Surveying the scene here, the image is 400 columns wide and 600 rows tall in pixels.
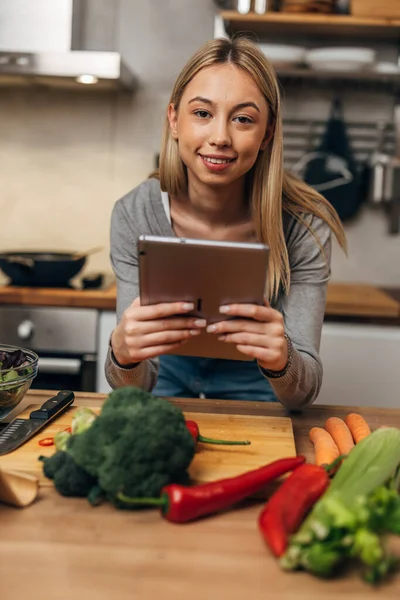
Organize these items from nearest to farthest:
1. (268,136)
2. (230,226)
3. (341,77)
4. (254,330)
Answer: (254,330), (268,136), (230,226), (341,77)

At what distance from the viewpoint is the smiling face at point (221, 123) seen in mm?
1470

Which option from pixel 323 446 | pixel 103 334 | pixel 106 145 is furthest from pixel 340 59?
pixel 323 446

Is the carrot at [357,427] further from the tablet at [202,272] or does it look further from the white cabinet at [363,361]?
the white cabinet at [363,361]

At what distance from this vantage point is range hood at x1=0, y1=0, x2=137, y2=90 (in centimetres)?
256

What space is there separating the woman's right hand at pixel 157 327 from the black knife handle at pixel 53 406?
6.0 inches

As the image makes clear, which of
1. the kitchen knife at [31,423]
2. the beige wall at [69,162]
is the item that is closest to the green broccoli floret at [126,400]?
the kitchen knife at [31,423]

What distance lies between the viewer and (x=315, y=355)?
4.97 feet

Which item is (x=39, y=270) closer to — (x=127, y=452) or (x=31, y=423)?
(x=31, y=423)

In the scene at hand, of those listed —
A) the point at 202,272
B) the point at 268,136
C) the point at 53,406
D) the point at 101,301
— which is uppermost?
the point at 268,136

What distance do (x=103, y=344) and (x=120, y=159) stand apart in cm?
92

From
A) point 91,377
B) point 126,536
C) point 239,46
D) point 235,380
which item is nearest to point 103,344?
point 91,377

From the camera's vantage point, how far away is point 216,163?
4.89 feet

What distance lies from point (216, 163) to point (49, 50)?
144 cm

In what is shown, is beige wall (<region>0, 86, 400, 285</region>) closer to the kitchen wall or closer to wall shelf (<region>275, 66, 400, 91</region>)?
the kitchen wall
